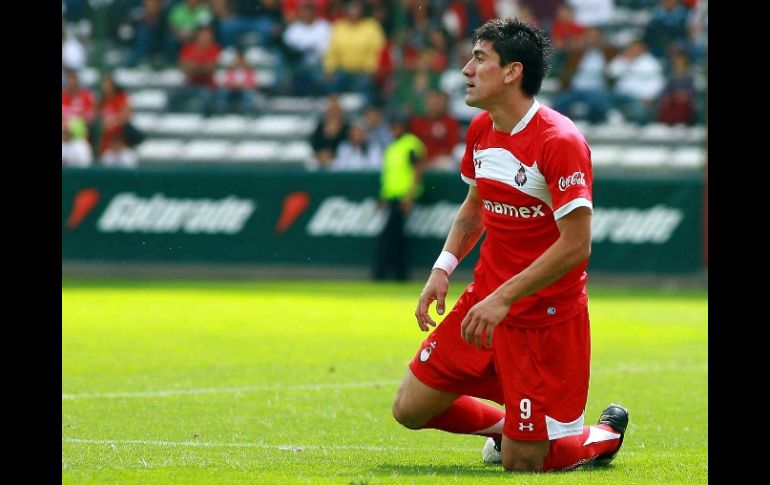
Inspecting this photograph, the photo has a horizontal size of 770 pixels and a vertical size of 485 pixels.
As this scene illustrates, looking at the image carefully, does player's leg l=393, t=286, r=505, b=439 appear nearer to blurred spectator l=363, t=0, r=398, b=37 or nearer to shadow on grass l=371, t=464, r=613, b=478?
shadow on grass l=371, t=464, r=613, b=478

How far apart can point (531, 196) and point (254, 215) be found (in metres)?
13.4

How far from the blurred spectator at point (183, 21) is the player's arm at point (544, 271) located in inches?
668

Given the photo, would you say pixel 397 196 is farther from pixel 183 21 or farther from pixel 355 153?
pixel 183 21

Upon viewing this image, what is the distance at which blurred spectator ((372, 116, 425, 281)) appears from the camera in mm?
18844

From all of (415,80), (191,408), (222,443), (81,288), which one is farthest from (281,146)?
(222,443)

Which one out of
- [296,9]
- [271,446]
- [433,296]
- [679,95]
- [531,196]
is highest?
[531,196]

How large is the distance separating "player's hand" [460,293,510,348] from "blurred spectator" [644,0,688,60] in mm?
15033

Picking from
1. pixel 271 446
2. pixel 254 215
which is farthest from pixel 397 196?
pixel 271 446

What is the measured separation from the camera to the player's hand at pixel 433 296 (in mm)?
6730

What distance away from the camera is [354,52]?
21.4 m

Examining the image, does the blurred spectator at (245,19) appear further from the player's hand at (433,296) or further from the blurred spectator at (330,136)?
the player's hand at (433,296)

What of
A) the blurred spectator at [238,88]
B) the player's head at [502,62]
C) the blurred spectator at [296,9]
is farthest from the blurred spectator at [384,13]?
the player's head at [502,62]

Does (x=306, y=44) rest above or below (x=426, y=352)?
below

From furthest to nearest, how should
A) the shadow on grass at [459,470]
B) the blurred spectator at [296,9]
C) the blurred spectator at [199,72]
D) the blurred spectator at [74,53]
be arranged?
the blurred spectator at [296,9] < the blurred spectator at [74,53] < the blurred spectator at [199,72] < the shadow on grass at [459,470]
